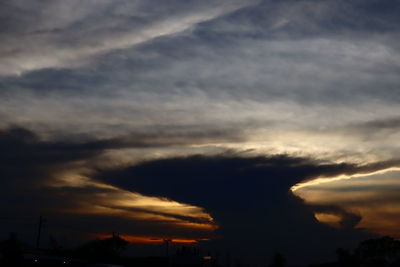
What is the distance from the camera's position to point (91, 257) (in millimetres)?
95625

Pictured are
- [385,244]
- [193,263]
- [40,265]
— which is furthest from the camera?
[385,244]

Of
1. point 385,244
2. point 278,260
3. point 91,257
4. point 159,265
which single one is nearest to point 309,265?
point 278,260

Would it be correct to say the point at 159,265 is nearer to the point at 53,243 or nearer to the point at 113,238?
the point at 113,238

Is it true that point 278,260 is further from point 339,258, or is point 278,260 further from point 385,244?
point 385,244

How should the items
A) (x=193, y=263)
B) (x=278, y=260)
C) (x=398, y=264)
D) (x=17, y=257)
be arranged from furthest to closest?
(x=278, y=260)
(x=398, y=264)
(x=193, y=263)
(x=17, y=257)

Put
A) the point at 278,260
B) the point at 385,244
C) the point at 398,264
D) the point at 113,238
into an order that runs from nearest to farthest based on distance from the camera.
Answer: the point at 398,264
the point at 385,244
the point at 113,238
the point at 278,260

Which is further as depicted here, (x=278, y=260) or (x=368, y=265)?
(x=278, y=260)

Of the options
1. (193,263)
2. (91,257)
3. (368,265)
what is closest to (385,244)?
(368,265)

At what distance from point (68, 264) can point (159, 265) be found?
121 feet

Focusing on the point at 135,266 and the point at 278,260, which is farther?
the point at 278,260

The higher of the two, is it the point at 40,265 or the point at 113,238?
the point at 113,238

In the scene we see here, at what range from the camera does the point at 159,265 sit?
9556 cm

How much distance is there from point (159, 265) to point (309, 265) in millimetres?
33949

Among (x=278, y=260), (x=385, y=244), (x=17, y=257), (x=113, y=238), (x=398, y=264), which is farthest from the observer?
(x=278, y=260)
